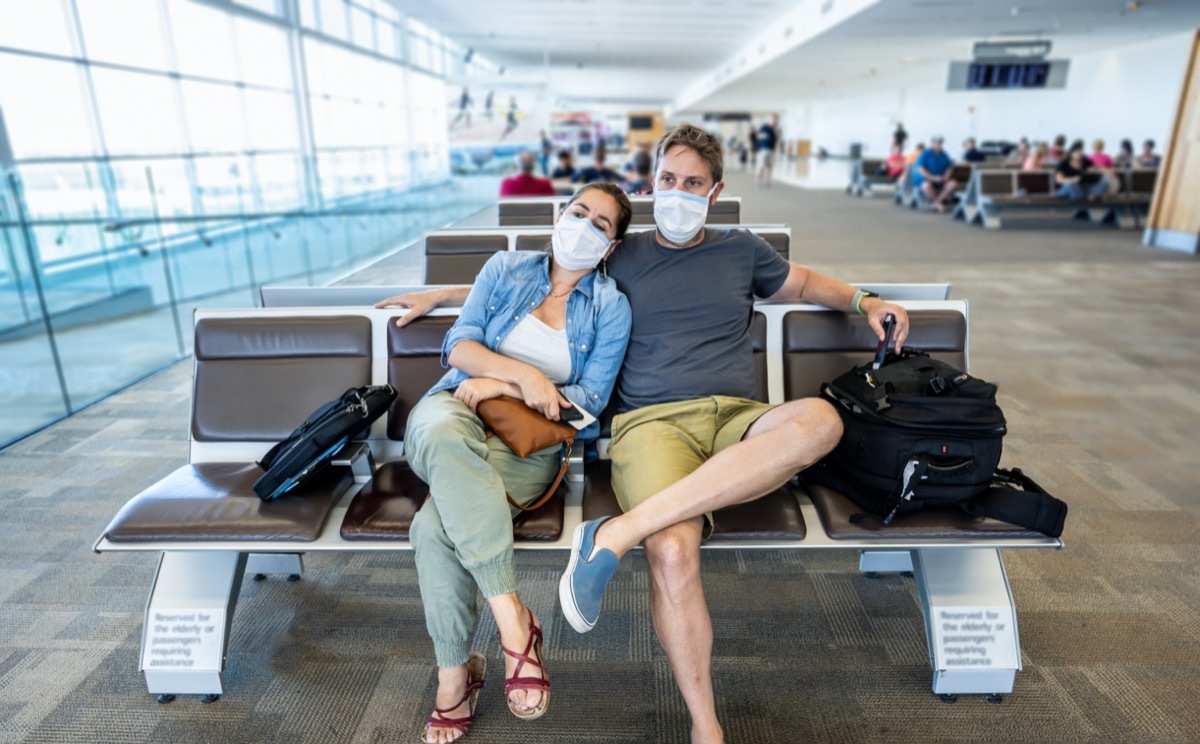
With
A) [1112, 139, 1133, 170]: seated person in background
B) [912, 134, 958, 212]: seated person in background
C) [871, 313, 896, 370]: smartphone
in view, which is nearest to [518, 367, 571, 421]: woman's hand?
[871, 313, 896, 370]: smartphone

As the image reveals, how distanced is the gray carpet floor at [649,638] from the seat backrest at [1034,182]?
905 cm

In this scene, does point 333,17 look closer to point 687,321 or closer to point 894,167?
point 894,167

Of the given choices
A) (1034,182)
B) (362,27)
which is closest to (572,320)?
(1034,182)

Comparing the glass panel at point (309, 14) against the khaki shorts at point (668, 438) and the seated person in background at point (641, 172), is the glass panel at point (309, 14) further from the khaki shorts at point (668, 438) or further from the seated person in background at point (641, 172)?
the khaki shorts at point (668, 438)

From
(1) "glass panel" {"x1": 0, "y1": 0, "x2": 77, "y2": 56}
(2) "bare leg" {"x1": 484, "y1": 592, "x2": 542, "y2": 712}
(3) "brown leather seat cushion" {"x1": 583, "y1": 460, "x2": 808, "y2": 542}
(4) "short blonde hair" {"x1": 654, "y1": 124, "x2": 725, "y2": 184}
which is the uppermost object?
(1) "glass panel" {"x1": 0, "y1": 0, "x2": 77, "y2": 56}

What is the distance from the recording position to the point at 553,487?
171 centimetres

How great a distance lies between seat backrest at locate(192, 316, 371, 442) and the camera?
2.01 m

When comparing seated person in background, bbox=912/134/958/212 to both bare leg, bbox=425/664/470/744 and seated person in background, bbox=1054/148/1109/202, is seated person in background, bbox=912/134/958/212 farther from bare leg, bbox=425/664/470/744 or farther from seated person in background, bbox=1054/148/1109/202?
bare leg, bbox=425/664/470/744

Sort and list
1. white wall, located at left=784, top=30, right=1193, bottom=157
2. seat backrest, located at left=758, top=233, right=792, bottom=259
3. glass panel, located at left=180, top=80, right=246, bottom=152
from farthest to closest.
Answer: white wall, located at left=784, top=30, right=1193, bottom=157 < glass panel, located at left=180, top=80, right=246, bottom=152 < seat backrest, located at left=758, top=233, right=792, bottom=259

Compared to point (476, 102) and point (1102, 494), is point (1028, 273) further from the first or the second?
point (476, 102)

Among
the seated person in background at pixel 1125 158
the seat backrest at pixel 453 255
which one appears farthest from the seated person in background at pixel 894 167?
the seat backrest at pixel 453 255

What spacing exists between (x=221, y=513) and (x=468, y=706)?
2.38 ft

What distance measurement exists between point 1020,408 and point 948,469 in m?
2.47

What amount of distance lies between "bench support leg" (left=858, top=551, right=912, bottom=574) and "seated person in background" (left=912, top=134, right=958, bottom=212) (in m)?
12.2
